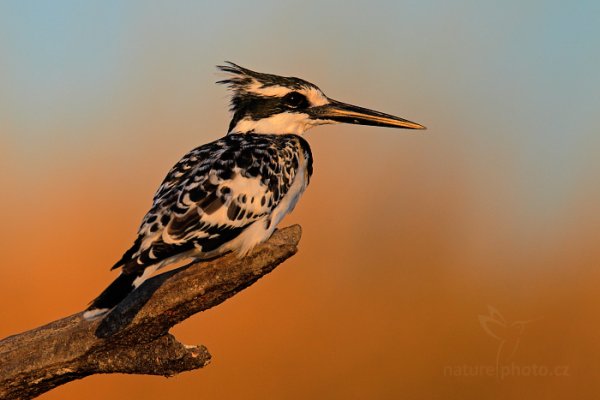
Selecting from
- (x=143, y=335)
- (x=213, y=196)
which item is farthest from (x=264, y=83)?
(x=143, y=335)

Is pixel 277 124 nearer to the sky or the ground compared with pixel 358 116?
nearer to the ground

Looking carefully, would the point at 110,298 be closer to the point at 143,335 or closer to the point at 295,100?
the point at 143,335

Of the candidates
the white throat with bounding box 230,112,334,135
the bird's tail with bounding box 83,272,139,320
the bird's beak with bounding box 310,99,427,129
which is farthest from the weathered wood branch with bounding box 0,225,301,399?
the bird's beak with bounding box 310,99,427,129

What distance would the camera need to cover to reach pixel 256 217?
14.8ft

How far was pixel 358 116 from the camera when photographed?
557cm

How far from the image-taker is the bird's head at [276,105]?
5.36 metres

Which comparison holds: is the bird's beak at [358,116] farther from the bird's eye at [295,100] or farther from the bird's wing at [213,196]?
the bird's wing at [213,196]

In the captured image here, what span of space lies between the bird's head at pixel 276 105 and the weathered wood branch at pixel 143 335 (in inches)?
51.9

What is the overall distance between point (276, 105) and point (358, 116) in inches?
22.7

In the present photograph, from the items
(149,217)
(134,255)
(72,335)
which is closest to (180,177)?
(149,217)

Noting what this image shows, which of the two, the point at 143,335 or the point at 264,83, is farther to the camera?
the point at 264,83

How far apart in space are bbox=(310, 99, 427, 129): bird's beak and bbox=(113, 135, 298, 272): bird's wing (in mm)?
591

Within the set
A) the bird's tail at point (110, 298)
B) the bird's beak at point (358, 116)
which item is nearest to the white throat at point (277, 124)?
the bird's beak at point (358, 116)

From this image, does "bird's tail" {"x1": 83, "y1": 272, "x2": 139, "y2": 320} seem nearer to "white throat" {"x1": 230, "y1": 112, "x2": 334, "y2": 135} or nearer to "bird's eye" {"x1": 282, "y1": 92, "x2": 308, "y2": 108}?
"white throat" {"x1": 230, "y1": 112, "x2": 334, "y2": 135}
